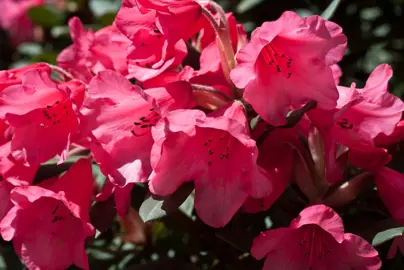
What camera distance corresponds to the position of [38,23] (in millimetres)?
2227

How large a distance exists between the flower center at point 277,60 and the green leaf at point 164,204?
246 millimetres

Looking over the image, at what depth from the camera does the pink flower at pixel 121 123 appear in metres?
1.08

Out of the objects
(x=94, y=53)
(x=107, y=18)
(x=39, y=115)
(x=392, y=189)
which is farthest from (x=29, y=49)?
(x=392, y=189)

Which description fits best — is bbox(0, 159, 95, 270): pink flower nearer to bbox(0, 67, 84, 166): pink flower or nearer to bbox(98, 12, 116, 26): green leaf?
bbox(0, 67, 84, 166): pink flower

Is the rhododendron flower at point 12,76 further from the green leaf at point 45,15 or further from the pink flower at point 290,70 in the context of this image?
the green leaf at point 45,15

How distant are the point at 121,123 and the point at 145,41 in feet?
0.50

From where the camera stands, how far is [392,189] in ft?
3.72

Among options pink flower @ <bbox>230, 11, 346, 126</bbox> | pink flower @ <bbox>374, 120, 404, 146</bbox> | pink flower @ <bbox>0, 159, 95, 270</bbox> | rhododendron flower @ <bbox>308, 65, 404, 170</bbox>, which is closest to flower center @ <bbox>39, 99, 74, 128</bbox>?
pink flower @ <bbox>0, 159, 95, 270</bbox>

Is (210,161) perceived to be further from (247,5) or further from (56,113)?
(247,5)

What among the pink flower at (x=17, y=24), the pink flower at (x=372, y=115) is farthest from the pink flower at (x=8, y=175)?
the pink flower at (x=17, y=24)

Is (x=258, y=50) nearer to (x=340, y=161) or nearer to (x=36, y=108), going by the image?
(x=340, y=161)

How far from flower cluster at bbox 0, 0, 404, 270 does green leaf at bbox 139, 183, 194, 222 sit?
4cm

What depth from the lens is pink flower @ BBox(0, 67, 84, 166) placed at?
43.8 inches

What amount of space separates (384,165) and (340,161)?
80 millimetres
